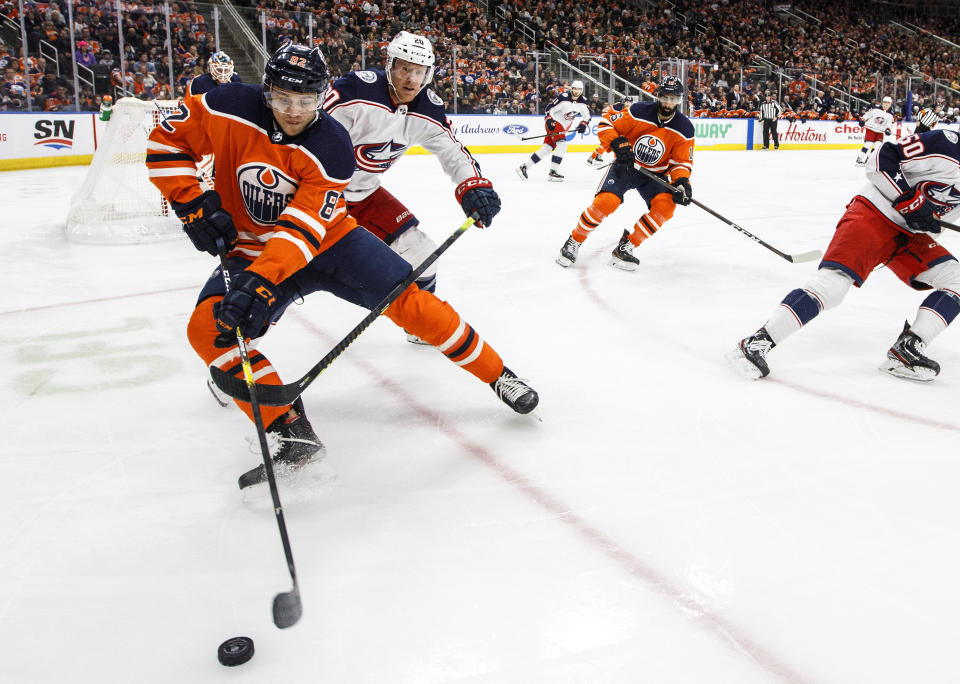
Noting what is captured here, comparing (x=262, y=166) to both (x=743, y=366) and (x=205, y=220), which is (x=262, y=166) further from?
(x=743, y=366)

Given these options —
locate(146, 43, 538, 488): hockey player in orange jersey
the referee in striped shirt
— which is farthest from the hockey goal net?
the referee in striped shirt

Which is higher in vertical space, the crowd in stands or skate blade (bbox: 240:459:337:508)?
skate blade (bbox: 240:459:337:508)

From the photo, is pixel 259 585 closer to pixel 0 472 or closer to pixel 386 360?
pixel 0 472

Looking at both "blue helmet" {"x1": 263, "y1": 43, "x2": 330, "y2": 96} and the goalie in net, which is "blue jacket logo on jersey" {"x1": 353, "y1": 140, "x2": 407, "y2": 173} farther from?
the goalie in net

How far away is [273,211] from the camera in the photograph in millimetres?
2062

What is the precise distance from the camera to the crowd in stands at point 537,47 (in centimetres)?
1005

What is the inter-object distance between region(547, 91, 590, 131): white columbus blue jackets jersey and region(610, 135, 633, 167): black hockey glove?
14.7 feet

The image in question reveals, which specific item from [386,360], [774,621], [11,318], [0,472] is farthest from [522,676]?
[11,318]

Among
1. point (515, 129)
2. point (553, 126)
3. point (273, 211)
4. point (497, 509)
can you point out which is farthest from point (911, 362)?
point (515, 129)

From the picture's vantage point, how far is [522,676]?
1.31 metres

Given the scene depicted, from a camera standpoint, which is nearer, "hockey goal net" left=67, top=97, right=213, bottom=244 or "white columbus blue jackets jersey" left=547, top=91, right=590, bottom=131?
"hockey goal net" left=67, top=97, right=213, bottom=244

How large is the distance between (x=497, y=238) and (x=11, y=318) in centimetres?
314

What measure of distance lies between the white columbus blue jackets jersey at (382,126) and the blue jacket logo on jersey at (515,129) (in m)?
10.9

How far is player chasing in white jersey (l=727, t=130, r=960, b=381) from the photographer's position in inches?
109
